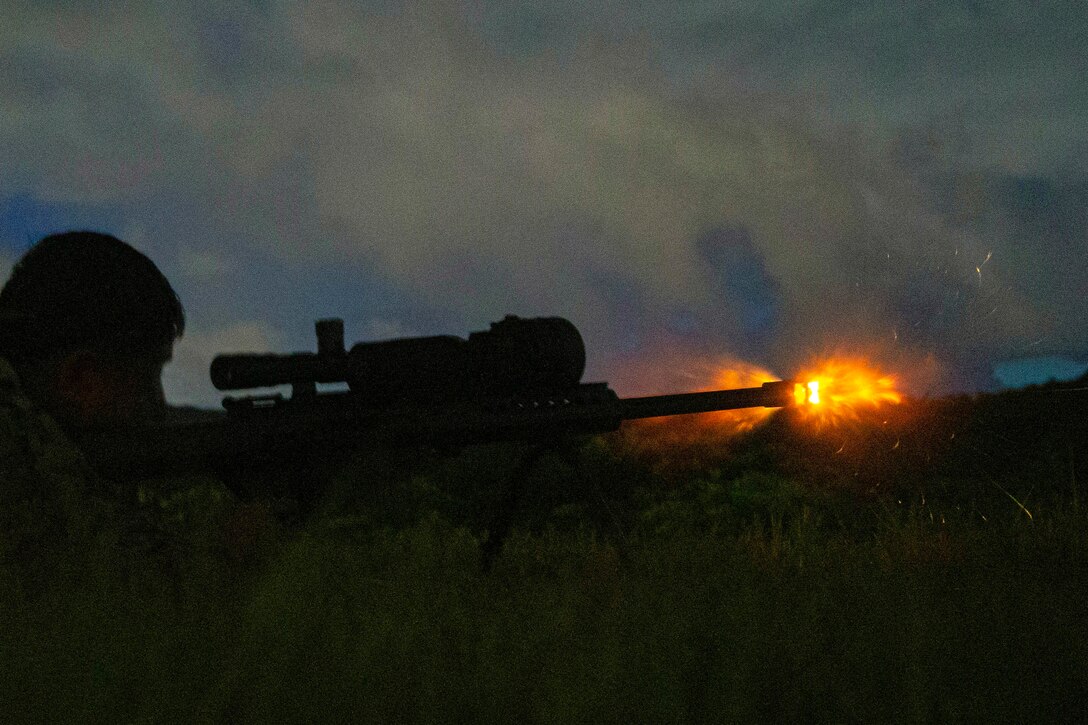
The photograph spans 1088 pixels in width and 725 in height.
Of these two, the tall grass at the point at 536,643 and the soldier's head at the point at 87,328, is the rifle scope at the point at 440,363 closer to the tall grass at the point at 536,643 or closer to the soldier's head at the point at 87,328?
the tall grass at the point at 536,643

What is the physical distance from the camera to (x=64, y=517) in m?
5.48

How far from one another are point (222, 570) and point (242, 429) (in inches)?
36.4

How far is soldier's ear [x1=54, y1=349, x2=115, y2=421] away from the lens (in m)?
5.96

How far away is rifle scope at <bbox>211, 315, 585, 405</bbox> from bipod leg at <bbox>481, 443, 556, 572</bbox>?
1.80 ft

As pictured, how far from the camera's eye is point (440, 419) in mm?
6418

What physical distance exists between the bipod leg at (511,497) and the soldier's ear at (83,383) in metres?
2.67

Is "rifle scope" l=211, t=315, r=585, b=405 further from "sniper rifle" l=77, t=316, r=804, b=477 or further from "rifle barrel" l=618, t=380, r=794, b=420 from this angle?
"rifle barrel" l=618, t=380, r=794, b=420

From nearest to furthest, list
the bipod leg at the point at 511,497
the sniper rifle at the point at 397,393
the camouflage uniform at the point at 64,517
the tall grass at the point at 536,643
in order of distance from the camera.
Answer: the tall grass at the point at 536,643
the camouflage uniform at the point at 64,517
the sniper rifle at the point at 397,393
the bipod leg at the point at 511,497

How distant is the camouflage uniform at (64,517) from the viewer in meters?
5.24

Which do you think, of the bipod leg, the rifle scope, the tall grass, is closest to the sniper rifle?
the rifle scope

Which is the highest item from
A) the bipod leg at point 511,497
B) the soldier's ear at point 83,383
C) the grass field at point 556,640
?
the soldier's ear at point 83,383

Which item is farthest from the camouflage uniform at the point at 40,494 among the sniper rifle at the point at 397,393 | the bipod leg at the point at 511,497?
the bipod leg at the point at 511,497

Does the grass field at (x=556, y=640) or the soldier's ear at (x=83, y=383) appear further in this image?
the soldier's ear at (x=83, y=383)

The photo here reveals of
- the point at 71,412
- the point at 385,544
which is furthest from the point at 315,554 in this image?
the point at 385,544
